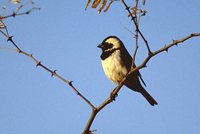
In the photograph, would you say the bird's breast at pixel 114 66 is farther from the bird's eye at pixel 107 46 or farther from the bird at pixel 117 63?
the bird's eye at pixel 107 46

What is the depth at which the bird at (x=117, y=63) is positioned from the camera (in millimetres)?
5805

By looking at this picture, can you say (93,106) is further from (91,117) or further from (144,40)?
(144,40)

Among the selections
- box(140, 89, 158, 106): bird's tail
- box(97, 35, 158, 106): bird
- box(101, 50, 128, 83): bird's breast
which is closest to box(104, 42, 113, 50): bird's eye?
box(97, 35, 158, 106): bird

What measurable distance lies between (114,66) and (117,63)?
72 mm

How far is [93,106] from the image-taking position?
2652 millimetres

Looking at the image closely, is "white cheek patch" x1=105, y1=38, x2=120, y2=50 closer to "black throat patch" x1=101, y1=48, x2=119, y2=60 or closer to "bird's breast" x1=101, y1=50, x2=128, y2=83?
"black throat patch" x1=101, y1=48, x2=119, y2=60

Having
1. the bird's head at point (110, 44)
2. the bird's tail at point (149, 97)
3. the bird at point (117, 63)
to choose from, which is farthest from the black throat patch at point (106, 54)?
the bird's tail at point (149, 97)

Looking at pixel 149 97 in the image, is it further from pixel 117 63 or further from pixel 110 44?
pixel 110 44

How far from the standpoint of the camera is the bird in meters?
5.80

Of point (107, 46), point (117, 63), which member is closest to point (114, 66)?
point (117, 63)

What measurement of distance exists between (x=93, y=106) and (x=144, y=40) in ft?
2.15

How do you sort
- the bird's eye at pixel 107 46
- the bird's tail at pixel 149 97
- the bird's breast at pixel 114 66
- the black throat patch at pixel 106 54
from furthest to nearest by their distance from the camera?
the bird's eye at pixel 107 46, the bird's tail at pixel 149 97, the black throat patch at pixel 106 54, the bird's breast at pixel 114 66

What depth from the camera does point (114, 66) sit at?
5777mm

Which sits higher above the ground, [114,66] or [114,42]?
[114,42]
